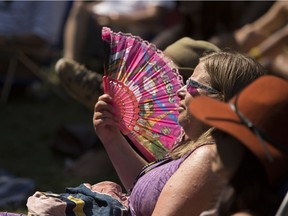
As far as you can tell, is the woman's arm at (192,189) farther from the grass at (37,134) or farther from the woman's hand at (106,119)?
the grass at (37,134)

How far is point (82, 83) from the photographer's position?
428cm

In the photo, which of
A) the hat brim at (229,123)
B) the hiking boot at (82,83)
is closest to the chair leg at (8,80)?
the hiking boot at (82,83)

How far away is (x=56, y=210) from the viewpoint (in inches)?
99.0

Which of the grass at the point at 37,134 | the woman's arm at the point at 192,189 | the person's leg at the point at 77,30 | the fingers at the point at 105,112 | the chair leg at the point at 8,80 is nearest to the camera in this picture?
the woman's arm at the point at 192,189

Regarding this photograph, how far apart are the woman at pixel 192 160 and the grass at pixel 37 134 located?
1834mm

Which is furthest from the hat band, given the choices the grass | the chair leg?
the chair leg

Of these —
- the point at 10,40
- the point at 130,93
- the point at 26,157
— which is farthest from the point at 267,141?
the point at 10,40

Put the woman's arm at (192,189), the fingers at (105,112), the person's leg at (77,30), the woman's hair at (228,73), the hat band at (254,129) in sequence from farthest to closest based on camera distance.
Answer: the person's leg at (77,30) → the fingers at (105,112) → the woman's hair at (228,73) → the woman's arm at (192,189) → the hat band at (254,129)

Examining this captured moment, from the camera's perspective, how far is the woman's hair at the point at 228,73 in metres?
2.50

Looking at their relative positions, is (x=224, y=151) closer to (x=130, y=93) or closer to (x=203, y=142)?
(x=203, y=142)

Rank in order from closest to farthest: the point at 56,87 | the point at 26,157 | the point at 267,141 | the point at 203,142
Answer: the point at 267,141 < the point at 203,142 < the point at 26,157 < the point at 56,87

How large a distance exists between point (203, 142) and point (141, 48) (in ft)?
2.52

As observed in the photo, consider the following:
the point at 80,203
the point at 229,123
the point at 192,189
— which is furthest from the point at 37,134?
the point at 229,123

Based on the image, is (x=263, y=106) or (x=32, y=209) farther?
(x=32, y=209)
